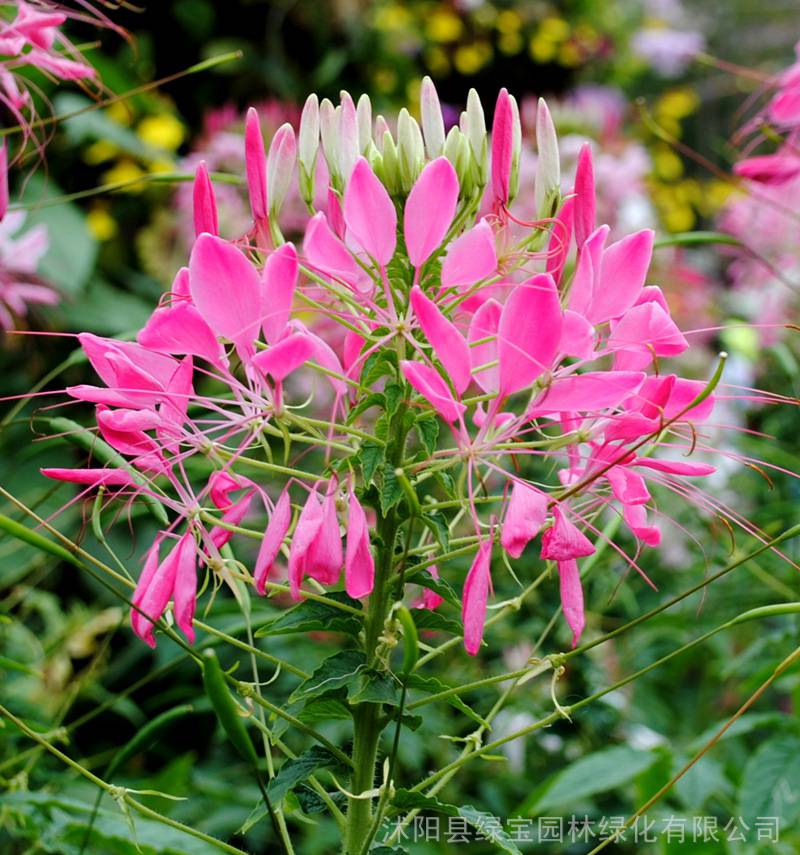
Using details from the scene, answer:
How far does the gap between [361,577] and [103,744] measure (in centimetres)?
140

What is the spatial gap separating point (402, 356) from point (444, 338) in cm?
7

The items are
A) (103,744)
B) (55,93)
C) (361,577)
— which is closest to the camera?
(361,577)

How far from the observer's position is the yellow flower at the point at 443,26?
2887 millimetres

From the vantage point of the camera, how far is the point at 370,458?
587 millimetres

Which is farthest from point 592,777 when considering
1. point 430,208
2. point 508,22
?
point 508,22

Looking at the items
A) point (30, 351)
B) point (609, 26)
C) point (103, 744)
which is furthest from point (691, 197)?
point (103, 744)

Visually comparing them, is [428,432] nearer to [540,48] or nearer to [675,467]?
[675,467]

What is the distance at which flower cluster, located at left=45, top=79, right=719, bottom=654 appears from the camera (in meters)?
0.53

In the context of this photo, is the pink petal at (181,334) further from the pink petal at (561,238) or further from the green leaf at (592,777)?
the green leaf at (592,777)

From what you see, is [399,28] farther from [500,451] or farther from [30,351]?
[500,451]

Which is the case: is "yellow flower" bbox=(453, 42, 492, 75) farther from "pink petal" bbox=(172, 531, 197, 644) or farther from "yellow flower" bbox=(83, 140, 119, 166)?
"pink petal" bbox=(172, 531, 197, 644)

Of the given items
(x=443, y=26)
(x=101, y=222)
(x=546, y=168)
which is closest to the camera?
(x=546, y=168)

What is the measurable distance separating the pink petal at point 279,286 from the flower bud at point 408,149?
132 mm

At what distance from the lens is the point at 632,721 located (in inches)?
58.6
